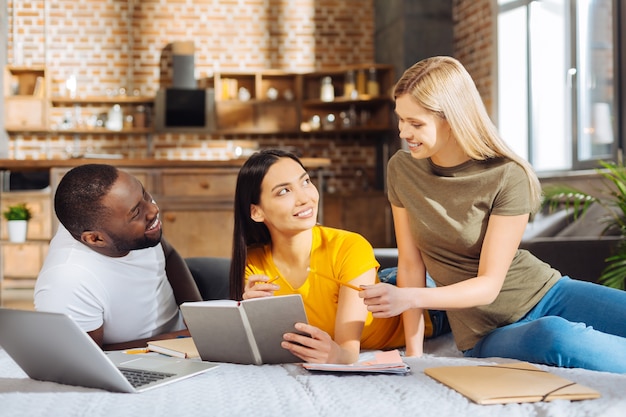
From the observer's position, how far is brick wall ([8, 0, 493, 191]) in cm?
830

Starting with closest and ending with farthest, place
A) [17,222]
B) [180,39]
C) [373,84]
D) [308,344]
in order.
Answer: [308,344], [17,222], [373,84], [180,39]

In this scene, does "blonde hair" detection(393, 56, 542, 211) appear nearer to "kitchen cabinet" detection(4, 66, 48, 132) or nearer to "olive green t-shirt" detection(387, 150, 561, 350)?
"olive green t-shirt" detection(387, 150, 561, 350)

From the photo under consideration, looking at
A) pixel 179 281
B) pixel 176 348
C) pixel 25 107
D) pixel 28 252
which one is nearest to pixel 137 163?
pixel 28 252

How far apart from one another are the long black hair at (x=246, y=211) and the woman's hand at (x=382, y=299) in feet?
1.51

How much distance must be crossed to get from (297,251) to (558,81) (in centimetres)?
479

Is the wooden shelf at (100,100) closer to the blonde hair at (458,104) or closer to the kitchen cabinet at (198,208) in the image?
the kitchen cabinet at (198,208)

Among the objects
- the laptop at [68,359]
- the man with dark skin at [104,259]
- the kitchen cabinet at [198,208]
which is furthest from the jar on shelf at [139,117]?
the laptop at [68,359]

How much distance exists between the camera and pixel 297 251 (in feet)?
Result: 6.91

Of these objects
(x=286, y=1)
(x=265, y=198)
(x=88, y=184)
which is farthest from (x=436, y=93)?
(x=286, y=1)

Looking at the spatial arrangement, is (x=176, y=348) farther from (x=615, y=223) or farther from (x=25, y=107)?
(x=25, y=107)

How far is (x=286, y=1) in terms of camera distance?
28.7 ft

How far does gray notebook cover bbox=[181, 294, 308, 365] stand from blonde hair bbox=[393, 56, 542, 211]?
682 millimetres

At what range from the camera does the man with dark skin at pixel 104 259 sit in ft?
6.51

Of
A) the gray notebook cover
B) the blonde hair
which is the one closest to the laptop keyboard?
the gray notebook cover
